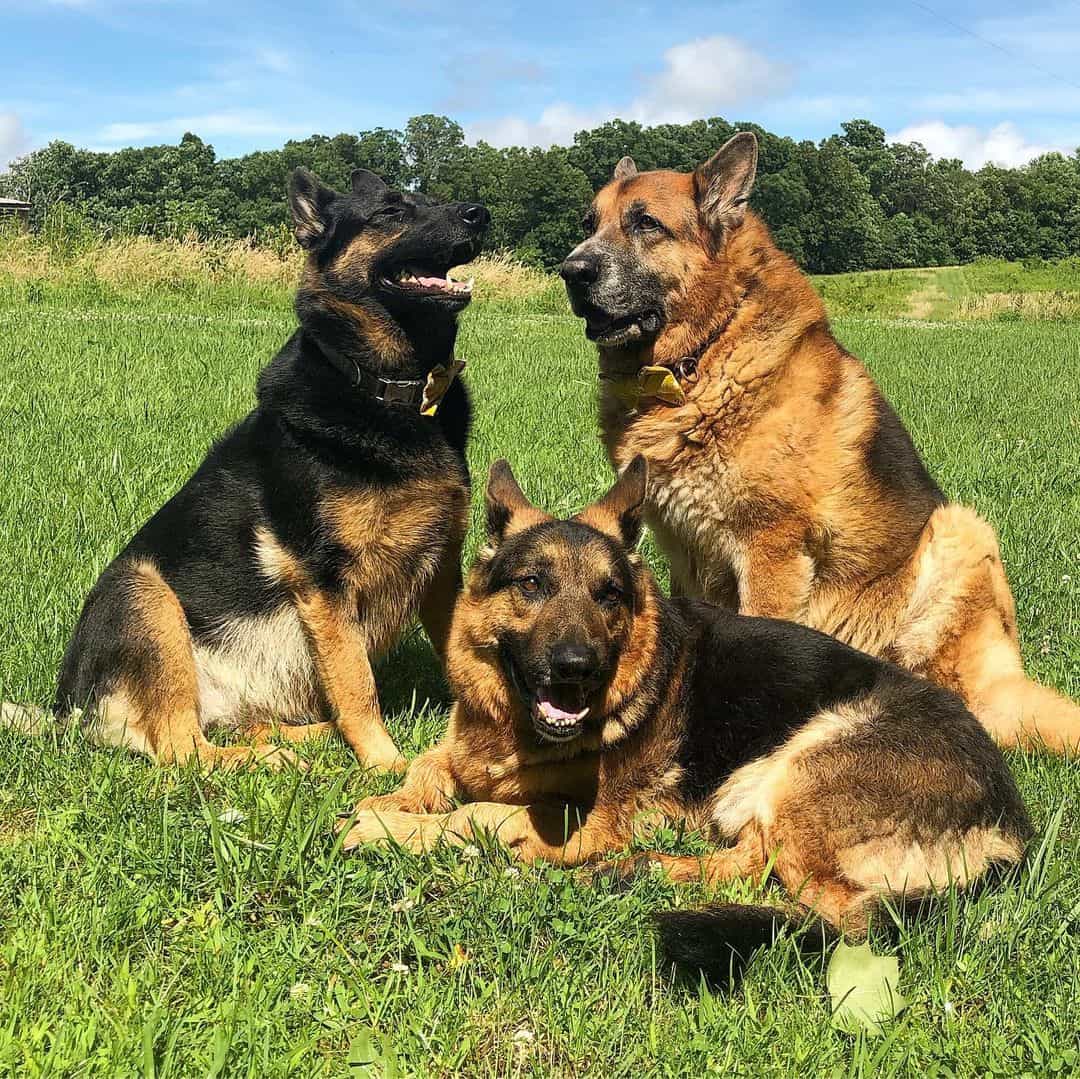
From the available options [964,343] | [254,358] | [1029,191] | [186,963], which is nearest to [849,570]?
[186,963]

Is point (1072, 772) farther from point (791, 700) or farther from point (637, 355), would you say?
point (637, 355)

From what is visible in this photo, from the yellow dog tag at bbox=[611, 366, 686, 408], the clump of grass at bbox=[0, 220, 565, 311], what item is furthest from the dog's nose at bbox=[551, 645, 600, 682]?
the clump of grass at bbox=[0, 220, 565, 311]

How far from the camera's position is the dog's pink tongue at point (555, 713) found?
3340mm

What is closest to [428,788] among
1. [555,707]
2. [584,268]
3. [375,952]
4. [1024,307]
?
[555,707]

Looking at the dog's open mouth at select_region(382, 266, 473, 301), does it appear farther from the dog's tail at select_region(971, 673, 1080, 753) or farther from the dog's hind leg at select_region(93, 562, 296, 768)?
the dog's tail at select_region(971, 673, 1080, 753)

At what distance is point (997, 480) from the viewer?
8.34 meters

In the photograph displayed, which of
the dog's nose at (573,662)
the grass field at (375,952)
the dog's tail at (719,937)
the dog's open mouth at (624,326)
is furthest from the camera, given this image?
the dog's open mouth at (624,326)

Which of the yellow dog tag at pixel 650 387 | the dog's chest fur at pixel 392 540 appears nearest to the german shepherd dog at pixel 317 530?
the dog's chest fur at pixel 392 540

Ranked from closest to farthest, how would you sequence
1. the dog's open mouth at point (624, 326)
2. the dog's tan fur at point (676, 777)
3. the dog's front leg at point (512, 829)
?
the dog's tan fur at point (676, 777) < the dog's front leg at point (512, 829) < the dog's open mouth at point (624, 326)

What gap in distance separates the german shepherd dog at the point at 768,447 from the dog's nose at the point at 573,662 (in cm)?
154

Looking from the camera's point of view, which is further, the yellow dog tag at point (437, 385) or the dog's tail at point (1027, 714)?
the yellow dog tag at point (437, 385)

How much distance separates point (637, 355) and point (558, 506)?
2310 mm

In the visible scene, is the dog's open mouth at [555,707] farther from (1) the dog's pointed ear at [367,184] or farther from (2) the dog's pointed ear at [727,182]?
(2) the dog's pointed ear at [727,182]

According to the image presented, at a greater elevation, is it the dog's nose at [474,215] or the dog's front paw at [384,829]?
the dog's nose at [474,215]
